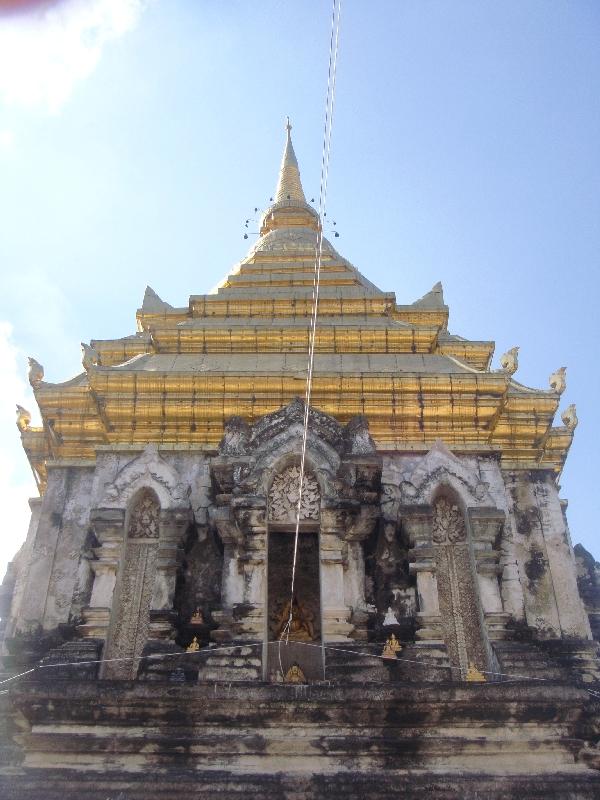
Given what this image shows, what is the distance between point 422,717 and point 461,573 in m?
2.40

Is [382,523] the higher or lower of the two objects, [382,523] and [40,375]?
the lower

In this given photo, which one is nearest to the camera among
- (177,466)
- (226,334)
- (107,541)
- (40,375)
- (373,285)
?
(107,541)

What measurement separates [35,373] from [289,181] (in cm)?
1380

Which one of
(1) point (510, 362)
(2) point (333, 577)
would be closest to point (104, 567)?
(2) point (333, 577)

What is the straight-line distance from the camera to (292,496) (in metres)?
9.55

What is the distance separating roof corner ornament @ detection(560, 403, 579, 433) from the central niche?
156 inches

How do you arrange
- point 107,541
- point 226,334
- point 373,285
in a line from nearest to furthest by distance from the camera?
point 107,541, point 226,334, point 373,285

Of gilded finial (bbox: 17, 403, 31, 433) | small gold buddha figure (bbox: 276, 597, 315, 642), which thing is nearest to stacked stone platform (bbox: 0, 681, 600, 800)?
small gold buddha figure (bbox: 276, 597, 315, 642)

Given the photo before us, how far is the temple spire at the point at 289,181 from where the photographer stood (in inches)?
891

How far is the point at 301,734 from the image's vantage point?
7395 millimetres

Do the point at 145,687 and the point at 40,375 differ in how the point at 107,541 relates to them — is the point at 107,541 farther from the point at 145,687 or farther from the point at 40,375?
the point at 40,375

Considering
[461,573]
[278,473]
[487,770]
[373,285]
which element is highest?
[373,285]

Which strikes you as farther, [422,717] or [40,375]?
[40,375]

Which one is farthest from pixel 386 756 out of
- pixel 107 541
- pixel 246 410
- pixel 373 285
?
pixel 373 285
